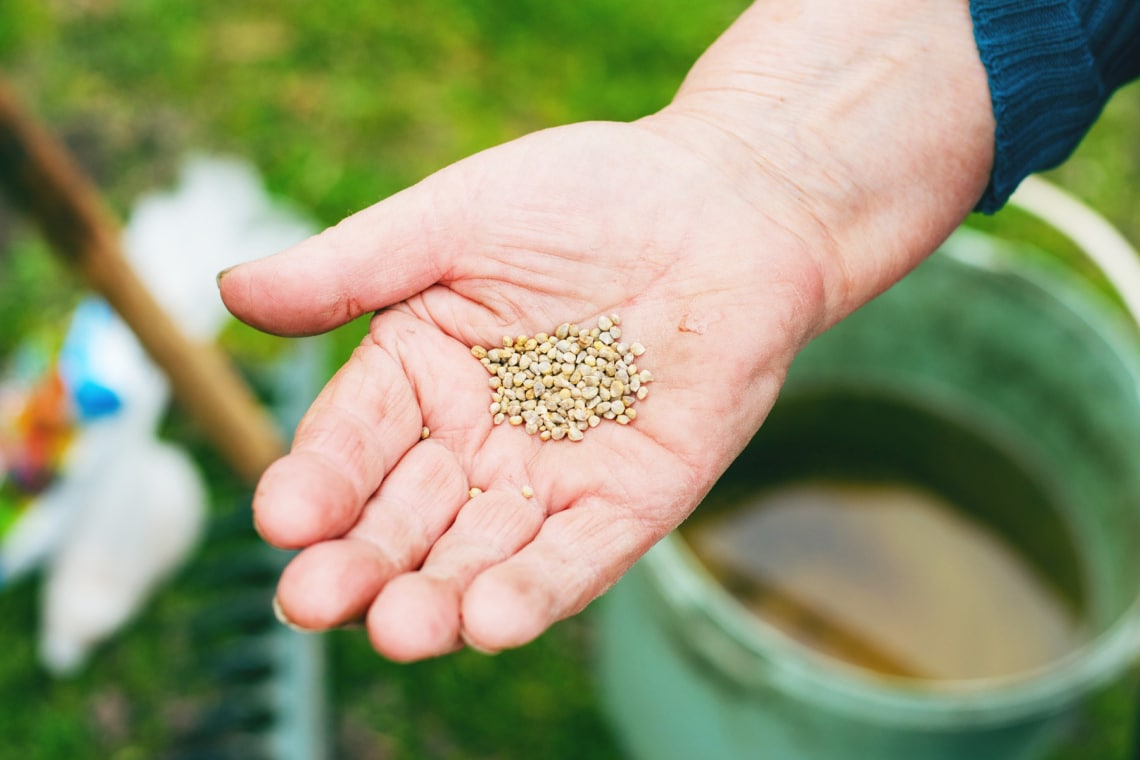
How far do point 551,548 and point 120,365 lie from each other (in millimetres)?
1992

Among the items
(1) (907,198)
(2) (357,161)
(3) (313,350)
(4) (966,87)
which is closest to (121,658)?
(3) (313,350)

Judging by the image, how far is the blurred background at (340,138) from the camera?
9.56 feet

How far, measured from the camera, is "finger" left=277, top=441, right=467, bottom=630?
4.35 feet

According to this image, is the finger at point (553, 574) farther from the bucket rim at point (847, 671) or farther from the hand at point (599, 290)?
the bucket rim at point (847, 671)

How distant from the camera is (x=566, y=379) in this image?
177 centimetres

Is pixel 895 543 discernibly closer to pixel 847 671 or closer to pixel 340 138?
pixel 847 671

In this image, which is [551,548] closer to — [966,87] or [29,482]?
[966,87]

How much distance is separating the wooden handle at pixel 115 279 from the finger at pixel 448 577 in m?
1.17

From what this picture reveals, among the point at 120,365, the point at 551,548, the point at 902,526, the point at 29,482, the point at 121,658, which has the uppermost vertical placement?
the point at 551,548

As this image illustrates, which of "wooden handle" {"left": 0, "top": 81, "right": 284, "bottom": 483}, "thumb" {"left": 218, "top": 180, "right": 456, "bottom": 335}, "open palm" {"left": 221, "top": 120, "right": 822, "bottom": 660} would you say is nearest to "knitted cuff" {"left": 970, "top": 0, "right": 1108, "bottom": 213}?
"open palm" {"left": 221, "top": 120, "right": 822, "bottom": 660}

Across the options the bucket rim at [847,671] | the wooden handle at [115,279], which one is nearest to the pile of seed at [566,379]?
the bucket rim at [847,671]

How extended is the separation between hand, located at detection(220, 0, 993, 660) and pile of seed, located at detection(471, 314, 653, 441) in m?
0.02

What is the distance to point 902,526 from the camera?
2826mm

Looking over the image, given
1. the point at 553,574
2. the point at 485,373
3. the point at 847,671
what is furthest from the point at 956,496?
the point at 553,574
